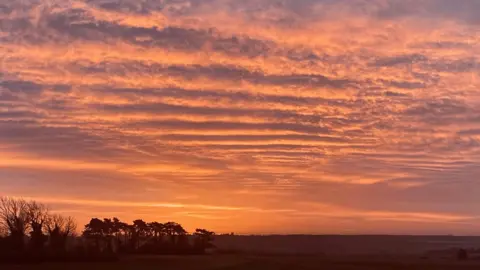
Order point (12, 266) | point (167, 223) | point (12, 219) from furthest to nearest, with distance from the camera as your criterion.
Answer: point (167, 223), point (12, 219), point (12, 266)

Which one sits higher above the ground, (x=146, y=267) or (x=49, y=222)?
(x=49, y=222)

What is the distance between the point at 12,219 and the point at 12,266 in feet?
46.4

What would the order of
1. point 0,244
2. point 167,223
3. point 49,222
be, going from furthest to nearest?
point 167,223 → point 49,222 → point 0,244

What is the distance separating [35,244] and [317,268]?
28.0 m

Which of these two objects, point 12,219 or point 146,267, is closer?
point 146,267

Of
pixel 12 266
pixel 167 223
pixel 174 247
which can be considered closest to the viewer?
pixel 12 266

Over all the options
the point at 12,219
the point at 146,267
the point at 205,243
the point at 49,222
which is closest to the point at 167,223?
the point at 205,243

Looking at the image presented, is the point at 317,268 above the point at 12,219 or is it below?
below

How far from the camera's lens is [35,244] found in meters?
63.1

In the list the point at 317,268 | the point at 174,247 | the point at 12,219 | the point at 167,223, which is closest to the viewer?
the point at 317,268

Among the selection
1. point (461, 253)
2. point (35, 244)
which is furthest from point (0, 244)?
point (461, 253)

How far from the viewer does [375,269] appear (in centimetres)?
5884

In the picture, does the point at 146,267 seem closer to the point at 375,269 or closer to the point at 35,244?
the point at 35,244

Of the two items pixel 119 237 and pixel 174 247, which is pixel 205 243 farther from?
pixel 119 237
